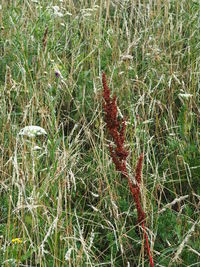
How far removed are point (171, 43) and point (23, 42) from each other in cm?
106

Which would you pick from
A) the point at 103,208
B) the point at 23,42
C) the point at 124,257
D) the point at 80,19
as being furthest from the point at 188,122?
the point at 80,19

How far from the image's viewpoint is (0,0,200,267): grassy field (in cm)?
188

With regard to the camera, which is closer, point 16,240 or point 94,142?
point 16,240

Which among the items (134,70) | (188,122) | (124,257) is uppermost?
(134,70)

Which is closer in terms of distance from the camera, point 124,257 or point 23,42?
point 124,257

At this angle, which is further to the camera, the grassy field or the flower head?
the grassy field

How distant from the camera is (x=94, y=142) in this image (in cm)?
249

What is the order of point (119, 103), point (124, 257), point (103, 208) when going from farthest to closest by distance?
1. point (119, 103)
2. point (103, 208)
3. point (124, 257)

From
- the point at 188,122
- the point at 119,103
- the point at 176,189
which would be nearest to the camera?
the point at 176,189

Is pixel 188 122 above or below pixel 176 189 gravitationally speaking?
above

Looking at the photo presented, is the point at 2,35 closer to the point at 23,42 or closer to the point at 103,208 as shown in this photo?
the point at 23,42

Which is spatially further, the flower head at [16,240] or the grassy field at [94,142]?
the grassy field at [94,142]

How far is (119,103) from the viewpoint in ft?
9.42

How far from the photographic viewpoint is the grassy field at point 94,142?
74.1 inches
